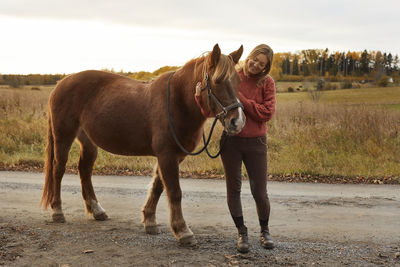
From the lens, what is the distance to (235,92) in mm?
3877

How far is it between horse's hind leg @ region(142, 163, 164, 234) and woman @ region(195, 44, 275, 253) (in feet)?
3.35

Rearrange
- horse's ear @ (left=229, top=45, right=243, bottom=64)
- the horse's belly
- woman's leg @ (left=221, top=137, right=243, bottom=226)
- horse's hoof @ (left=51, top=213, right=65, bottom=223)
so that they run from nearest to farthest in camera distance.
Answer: horse's ear @ (left=229, top=45, right=243, bottom=64) < woman's leg @ (left=221, top=137, right=243, bottom=226) < the horse's belly < horse's hoof @ (left=51, top=213, right=65, bottom=223)

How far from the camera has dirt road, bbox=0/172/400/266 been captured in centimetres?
405

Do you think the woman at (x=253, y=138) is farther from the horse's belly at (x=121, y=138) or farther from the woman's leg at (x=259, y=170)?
the horse's belly at (x=121, y=138)

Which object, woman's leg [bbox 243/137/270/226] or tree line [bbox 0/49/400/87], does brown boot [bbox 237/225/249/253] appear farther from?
tree line [bbox 0/49/400/87]

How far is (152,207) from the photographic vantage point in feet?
16.4

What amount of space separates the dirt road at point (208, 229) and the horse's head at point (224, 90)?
1399 mm

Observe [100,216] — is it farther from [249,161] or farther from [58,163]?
[249,161]

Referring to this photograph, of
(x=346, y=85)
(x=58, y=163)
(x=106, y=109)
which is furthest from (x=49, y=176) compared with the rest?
(x=346, y=85)

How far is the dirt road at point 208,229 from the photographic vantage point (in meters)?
4.05

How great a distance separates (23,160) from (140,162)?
3.04 m

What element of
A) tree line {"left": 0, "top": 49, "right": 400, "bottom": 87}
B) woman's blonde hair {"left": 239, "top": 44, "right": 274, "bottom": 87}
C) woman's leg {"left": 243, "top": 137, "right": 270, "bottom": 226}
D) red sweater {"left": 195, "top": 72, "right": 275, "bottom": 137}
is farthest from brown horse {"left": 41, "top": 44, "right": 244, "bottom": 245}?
tree line {"left": 0, "top": 49, "right": 400, "bottom": 87}

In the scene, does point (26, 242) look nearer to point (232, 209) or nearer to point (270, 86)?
point (232, 209)

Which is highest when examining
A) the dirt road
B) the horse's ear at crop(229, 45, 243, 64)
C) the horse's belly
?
the horse's ear at crop(229, 45, 243, 64)
